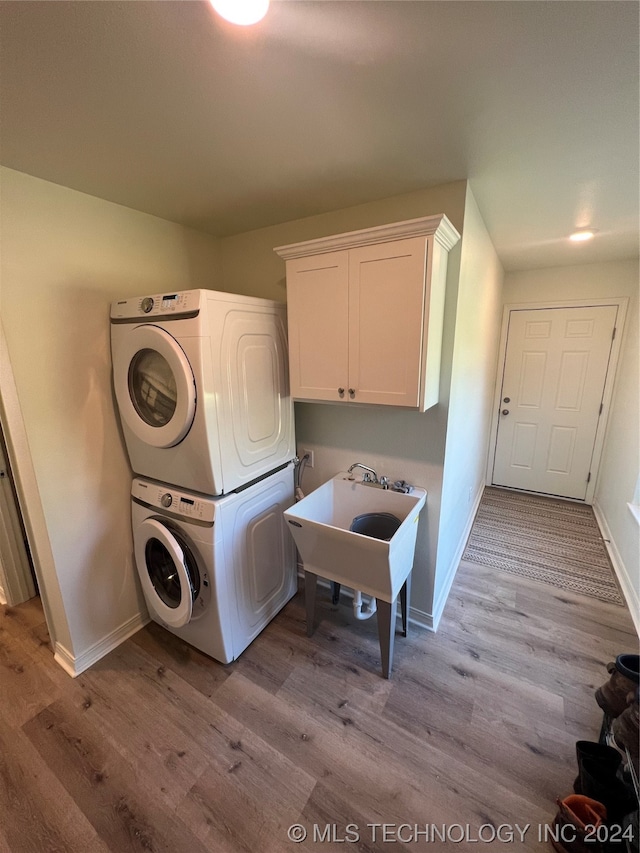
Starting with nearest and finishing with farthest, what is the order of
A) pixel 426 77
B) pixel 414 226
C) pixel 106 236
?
pixel 426 77
pixel 414 226
pixel 106 236

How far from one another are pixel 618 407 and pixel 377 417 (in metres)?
2.67

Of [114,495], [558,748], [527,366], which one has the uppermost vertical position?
[527,366]

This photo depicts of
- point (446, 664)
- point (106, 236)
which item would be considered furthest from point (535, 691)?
point (106, 236)

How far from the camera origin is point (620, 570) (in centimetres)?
247

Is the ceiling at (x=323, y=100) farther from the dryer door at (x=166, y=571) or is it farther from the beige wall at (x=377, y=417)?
the dryer door at (x=166, y=571)

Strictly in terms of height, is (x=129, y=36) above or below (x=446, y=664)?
above

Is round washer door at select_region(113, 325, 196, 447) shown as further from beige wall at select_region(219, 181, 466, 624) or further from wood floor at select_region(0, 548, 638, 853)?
wood floor at select_region(0, 548, 638, 853)

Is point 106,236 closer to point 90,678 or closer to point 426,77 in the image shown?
point 426,77

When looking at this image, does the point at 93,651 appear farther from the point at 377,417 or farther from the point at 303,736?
the point at 377,417

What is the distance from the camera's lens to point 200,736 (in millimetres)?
1480

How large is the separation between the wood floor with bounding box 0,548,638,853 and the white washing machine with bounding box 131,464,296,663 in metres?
0.18

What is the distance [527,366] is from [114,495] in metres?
3.94

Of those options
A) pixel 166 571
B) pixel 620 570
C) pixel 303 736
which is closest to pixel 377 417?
pixel 166 571

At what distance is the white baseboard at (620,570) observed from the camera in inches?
82.5
